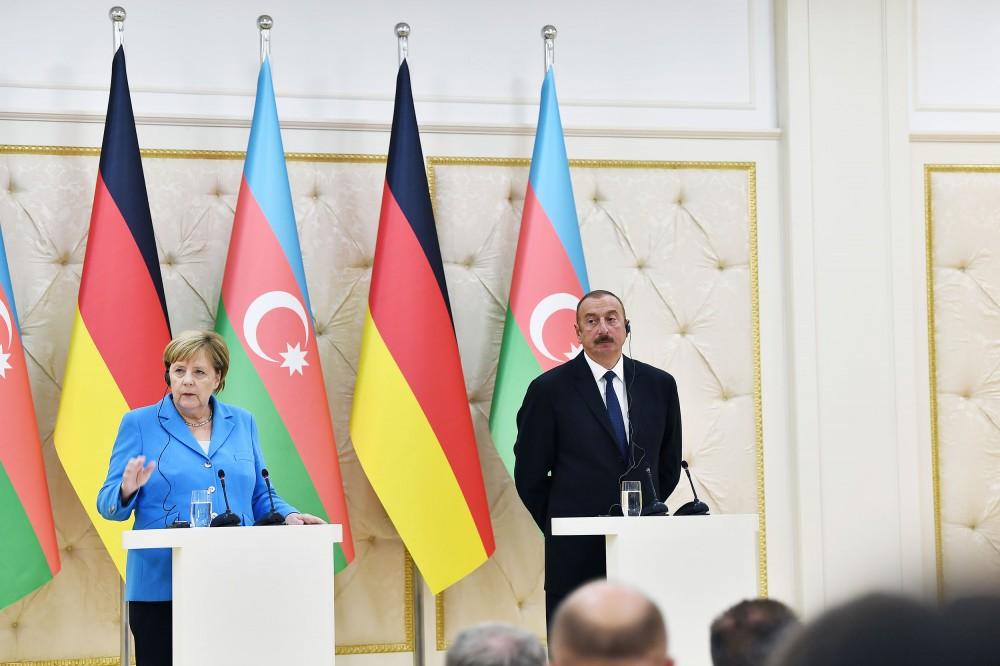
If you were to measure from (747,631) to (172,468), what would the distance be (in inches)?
73.0

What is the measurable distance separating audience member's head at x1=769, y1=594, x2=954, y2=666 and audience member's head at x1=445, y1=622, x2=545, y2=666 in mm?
676

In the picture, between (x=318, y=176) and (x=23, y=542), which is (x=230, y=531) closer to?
Result: (x=23, y=542)

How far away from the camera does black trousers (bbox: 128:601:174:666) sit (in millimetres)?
2902

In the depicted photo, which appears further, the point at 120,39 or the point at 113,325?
the point at 120,39

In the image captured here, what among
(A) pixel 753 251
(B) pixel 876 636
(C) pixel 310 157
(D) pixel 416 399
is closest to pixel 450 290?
(D) pixel 416 399

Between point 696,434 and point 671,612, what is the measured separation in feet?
4.93

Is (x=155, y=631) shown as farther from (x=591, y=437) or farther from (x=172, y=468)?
(x=591, y=437)

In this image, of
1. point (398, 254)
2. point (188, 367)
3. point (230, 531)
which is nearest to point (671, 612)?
point (230, 531)

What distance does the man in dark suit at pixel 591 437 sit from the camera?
3.46 metres

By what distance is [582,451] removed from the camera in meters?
3.48

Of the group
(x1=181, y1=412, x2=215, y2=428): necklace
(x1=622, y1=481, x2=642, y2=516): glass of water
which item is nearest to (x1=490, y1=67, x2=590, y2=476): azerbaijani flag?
(x1=622, y1=481, x2=642, y2=516): glass of water

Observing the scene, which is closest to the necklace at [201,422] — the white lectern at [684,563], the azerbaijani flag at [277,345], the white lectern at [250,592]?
the white lectern at [250,592]

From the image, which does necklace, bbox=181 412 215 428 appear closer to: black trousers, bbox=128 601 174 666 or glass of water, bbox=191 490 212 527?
glass of water, bbox=191 490 212 527

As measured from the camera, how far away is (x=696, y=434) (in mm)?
4344
